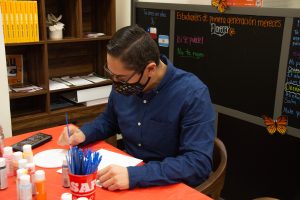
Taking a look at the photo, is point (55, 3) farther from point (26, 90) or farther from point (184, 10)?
point (184, 10)

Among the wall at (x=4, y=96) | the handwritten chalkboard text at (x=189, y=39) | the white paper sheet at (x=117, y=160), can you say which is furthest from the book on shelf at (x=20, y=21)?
the white paper sheet at (x=117, y=160)

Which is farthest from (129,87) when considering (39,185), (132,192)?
(39,185)

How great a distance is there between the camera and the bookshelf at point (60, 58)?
2867 millimetres

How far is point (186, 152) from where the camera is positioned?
1.50m

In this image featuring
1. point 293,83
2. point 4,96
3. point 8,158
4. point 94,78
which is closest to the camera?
point 8,158

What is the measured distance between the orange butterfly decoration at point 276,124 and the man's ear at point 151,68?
44.6 inches

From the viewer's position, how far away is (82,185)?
3.86 ft

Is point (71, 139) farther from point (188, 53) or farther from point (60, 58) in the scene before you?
point (60, 58)

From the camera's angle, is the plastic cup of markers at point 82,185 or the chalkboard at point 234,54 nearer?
the plastic cup of markers at point 82,185

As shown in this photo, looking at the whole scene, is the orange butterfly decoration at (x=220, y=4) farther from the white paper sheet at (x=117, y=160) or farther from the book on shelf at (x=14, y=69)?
the book on shelf at (x=14, y=69)

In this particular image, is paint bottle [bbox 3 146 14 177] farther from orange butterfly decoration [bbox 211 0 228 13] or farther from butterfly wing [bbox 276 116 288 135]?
orange butterfly decoration [bbox 211 0 228 13]

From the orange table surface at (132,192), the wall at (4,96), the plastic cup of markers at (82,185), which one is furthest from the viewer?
the wall at (4,96)

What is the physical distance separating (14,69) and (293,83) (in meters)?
2.15

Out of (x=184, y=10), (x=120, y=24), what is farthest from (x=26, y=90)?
(x=184, y=10)
